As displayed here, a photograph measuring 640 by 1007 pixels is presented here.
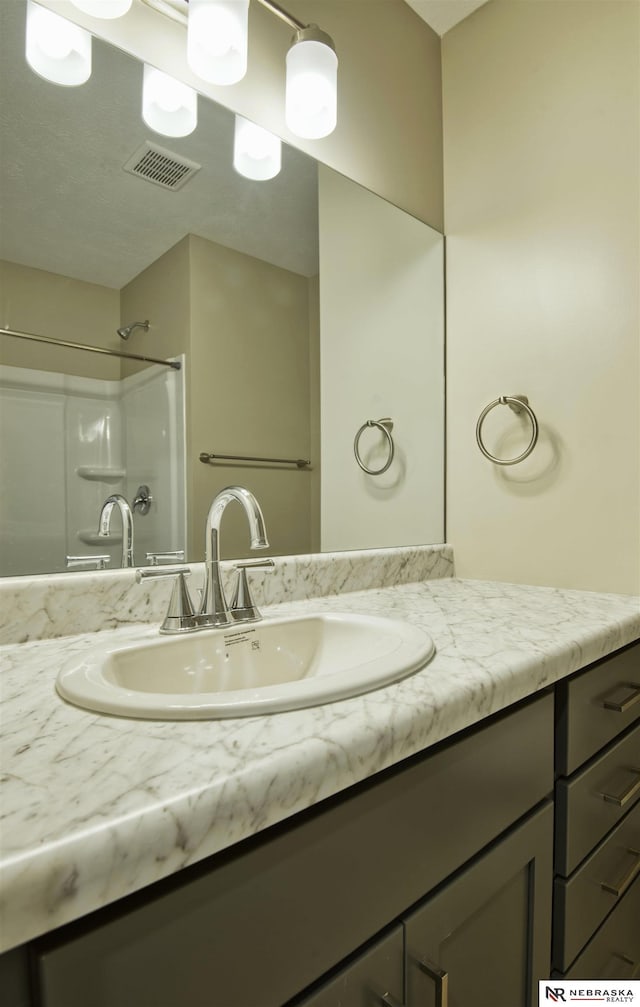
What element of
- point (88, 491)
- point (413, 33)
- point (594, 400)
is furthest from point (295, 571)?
point (413, 33)

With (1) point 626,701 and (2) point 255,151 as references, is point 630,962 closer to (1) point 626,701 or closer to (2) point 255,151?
(1) point 626,701

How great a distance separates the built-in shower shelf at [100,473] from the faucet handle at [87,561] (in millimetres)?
128

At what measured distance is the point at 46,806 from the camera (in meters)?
0.36

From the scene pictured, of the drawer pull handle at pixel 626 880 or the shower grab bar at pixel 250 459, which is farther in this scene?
the shower grab bar at pixel 250 459

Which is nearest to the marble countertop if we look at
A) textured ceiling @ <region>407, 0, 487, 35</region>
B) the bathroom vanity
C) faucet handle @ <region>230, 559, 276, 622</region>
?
the bathroom vanity

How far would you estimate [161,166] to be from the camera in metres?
0.96

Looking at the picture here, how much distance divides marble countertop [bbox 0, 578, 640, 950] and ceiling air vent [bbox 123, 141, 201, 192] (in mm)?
812

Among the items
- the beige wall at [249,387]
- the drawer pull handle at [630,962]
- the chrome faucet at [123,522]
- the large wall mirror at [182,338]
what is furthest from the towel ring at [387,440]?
the drawer pull handle at [630,962]

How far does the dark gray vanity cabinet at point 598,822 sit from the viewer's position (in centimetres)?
78

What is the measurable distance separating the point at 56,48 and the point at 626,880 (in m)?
1.66

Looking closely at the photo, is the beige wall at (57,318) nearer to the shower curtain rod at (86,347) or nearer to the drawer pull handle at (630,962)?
the shower curtain rod at (86,347)

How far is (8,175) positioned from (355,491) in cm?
90

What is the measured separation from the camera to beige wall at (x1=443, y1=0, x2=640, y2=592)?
3.84 ft

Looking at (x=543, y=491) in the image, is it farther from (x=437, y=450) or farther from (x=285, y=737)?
(x=285, y=737)
